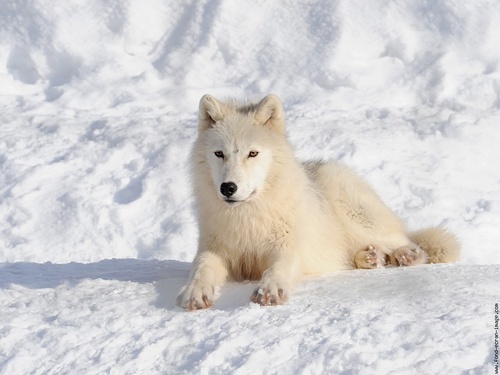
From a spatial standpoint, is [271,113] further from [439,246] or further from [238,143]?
[439,246]

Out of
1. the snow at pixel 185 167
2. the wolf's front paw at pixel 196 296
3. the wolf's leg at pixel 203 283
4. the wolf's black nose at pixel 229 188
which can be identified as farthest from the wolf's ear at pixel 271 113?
the wolf's front paw at pixel 196 296

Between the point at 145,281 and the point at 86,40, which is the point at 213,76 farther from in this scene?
the point at 145,281

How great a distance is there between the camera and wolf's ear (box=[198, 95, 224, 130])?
18.9ft

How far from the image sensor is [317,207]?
6289 mm

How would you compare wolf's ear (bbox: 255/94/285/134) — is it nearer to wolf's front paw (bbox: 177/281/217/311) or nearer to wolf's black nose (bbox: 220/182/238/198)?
wolf's black nose (bbox: 220/182/238/198)

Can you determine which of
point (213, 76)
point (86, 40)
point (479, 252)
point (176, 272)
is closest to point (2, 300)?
point (176, 272)

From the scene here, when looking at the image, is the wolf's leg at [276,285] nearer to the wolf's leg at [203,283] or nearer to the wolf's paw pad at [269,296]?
the wolf's paw pad at [269,296]

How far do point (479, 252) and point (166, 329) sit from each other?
198 inches

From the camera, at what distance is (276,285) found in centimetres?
489

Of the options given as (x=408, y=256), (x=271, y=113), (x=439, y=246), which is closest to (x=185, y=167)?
(x=271, y=113)

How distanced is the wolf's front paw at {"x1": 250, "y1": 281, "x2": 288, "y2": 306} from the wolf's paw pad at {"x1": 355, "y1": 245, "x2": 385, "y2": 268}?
168 centimetres

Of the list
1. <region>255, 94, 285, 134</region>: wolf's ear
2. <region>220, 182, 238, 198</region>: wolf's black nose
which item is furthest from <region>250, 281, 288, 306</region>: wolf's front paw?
<region>255, 94, 285, 134</region>: wolf's ear

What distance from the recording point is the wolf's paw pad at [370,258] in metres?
6.41

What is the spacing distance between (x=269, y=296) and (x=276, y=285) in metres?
0.13
